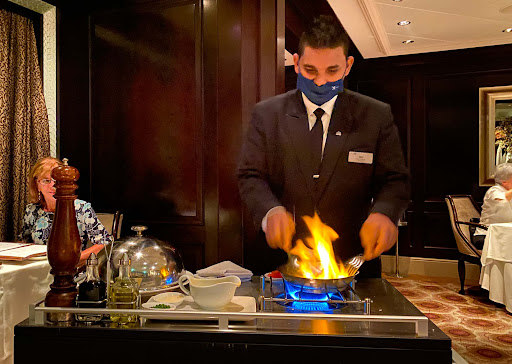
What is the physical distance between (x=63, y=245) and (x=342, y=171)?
1.05 meters

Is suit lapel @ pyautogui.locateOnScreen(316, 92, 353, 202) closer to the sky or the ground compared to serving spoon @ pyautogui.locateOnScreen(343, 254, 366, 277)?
closer to the sky

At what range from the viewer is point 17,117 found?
319 centimetres

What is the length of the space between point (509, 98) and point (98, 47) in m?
4.42

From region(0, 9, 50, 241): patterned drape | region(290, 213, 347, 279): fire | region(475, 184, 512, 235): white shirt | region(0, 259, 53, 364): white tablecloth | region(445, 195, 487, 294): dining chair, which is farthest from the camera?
region(445, 195, 487, 294): dining chair

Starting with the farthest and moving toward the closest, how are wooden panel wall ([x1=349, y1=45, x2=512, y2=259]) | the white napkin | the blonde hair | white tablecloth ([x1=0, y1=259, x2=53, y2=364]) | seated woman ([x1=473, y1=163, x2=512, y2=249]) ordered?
wooden panel wall ([x1=349, y1=45, x2=512, y2=259])
seated woman ([x1=473, y1=163, x2=512, y2=249])
the blonde hair
white tablecloth ([x1=0, y1=259, x2=53, y2=364])
the white napkin

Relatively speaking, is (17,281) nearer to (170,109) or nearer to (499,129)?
(170,109)

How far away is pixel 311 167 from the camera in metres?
1.76

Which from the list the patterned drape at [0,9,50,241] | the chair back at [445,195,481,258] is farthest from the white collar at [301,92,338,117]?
the chair back at [445,195,481,258]

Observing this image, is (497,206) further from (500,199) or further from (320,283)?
(320,283)

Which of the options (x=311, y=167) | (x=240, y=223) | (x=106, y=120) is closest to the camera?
(x=311, y=167)

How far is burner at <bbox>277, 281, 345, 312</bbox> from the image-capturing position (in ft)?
4.60

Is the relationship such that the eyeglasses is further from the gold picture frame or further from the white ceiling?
the gold picture frame

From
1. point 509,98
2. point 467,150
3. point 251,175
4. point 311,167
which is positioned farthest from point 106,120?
point 509,98

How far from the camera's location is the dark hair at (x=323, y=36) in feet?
5.70
